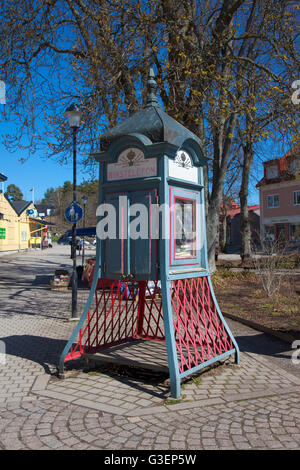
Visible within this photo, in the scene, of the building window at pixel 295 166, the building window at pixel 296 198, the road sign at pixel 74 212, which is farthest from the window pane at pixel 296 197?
the road sign at pixel 74 212

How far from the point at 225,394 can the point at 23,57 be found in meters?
10.1

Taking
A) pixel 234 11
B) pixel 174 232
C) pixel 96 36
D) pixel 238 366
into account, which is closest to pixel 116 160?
pixel 174 232

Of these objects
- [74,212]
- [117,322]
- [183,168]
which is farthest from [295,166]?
[183,168]

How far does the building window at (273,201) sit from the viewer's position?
43656 millimetres

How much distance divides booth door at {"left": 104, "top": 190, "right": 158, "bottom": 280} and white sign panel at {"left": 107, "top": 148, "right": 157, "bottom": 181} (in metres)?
0.22

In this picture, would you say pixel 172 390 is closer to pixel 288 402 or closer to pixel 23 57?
pixel 288 402

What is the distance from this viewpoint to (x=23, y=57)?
1114 cm

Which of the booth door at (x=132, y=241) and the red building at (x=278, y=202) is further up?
the red building at (x=278, y=202)

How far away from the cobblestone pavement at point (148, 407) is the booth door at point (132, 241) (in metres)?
1.39

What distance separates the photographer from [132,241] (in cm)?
520

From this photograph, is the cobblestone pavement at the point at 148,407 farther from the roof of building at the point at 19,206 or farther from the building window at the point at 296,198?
the roof of building at the point at 19,206

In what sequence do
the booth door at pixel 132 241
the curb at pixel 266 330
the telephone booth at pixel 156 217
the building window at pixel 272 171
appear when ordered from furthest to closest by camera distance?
1. the building window at pixel 272 171
2. the curb at pixel 266 330
3. the booth door at pixel 132 241
4. the telephone booth at pixel 156 217

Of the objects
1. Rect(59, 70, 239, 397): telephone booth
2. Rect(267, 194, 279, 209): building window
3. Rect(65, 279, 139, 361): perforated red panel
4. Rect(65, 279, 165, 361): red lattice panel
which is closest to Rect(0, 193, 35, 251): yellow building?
Rect(267, 194, 279, 209): building window

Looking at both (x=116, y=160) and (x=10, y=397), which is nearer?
(x=10, y=397)
